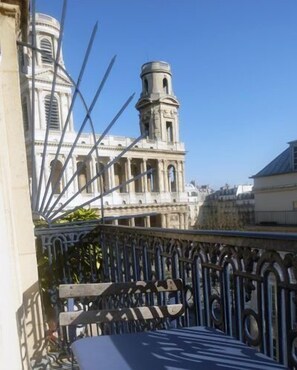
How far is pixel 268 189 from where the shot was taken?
24500mm

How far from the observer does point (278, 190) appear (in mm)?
23703

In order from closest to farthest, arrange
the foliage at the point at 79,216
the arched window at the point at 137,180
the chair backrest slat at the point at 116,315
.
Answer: the chair backrest slat at the point at 116,315, the foliage at the point at 79,216, the arched window at the point at 137,180

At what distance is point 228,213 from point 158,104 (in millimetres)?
17135

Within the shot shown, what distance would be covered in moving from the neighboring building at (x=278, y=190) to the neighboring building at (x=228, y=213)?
3.86 metres

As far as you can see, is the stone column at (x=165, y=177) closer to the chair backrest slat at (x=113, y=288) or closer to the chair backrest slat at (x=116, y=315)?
the chair backrest slat at (x=113, y=288)

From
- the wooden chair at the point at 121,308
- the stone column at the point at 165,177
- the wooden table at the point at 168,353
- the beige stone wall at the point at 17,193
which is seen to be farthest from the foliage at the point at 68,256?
the stone column at the point at 165,177

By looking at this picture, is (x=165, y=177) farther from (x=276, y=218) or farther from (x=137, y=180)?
(x=276, y=218)

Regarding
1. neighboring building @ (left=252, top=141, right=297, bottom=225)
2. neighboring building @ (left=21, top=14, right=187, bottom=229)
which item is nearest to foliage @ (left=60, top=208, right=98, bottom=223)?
neighboring building @ (left=252, top=141, right=297, bottom=225)

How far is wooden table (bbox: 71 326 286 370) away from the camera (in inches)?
57.8

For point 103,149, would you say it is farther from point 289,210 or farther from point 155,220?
point 289,210

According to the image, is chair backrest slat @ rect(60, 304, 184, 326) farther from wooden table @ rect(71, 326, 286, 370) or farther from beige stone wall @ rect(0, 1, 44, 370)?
beige stone wall @ rect(0, 1, 44, 370)

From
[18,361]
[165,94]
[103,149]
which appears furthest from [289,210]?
[165,94]

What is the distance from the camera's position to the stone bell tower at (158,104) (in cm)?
4203

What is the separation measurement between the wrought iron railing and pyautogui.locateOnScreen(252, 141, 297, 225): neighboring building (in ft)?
66.1
